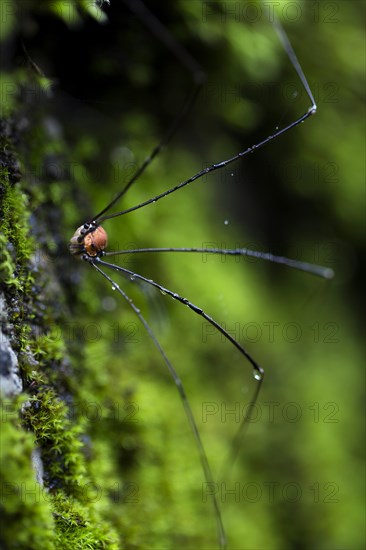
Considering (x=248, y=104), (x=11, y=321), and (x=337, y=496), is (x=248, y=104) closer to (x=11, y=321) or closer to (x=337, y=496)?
(x=11, y=321)

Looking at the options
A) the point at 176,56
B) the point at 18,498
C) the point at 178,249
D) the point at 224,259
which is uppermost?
the point at 176,56

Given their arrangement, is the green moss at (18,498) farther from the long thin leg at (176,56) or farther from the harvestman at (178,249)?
the long thin leg at (176,56)

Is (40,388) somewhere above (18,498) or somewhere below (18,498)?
above

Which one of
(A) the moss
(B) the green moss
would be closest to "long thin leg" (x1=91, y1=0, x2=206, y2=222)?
(A) the moss

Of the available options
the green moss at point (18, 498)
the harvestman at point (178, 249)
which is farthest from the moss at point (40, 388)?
the harvestman at point (178, 249)

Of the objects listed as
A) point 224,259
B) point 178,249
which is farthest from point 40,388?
point 224,259

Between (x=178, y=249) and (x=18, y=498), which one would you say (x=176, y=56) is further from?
(x=18, y=498)

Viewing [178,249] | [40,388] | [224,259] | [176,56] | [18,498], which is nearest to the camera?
[18,498]
